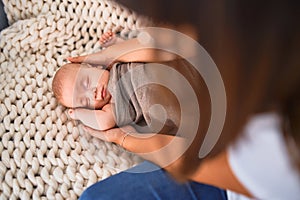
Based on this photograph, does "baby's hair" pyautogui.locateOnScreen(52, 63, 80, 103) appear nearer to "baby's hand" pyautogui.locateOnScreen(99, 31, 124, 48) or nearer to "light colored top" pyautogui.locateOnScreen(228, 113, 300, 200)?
"baby's hand" pyautogui.locateOnScreen(99, 31, 124, 48)

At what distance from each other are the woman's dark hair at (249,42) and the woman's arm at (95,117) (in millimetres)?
599

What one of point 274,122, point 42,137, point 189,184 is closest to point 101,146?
point 42,137

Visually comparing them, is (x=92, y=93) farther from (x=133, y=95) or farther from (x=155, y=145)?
(x=155, y=145)

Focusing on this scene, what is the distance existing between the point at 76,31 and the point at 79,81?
136 millimetres

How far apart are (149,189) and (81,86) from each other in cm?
42

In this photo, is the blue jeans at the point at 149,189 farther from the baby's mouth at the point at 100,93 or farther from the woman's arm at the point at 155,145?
the baby's mouth at the point at 100,93

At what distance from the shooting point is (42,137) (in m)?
0.96

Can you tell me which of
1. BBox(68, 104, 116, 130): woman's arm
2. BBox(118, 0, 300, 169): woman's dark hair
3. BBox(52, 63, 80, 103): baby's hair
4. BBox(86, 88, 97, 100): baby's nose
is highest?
BBox(118, 0, 300, 169): woman's dark hair

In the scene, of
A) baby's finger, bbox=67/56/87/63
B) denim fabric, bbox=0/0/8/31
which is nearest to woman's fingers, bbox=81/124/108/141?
baby's finger, bbox=67/56/87/63

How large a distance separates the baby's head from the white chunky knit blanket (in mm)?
28

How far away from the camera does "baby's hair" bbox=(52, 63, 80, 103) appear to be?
1.02 metres

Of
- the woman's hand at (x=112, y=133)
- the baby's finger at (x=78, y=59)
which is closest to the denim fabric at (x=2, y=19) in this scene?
the baby's finger at (x=78, y=59)

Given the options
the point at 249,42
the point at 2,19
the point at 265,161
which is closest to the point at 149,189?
the point at 265,161

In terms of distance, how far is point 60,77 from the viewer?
1030mm
